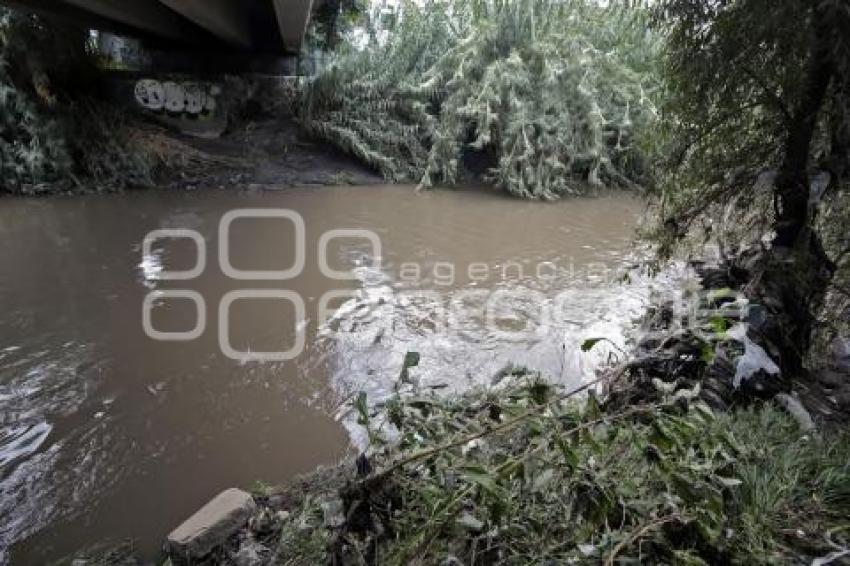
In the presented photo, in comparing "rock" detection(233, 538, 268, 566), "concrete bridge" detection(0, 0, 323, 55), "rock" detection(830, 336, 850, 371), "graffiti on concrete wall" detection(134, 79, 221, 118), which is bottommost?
"rock" detection(233, 538, 268, 566)

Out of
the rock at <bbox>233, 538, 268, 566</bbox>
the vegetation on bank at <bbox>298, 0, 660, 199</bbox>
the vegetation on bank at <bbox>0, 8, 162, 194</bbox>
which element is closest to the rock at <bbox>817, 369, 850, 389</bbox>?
the rock at <bbox>233, 538, 268, 566</bbox>

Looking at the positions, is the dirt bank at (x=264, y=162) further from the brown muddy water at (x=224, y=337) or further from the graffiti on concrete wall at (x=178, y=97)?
the brown muddy water at (x=224, y=337)

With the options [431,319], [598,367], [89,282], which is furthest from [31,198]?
[598,367]

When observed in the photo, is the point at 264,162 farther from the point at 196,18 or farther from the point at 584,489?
the point at 584,489

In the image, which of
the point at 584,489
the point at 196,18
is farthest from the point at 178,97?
the point at 584,489

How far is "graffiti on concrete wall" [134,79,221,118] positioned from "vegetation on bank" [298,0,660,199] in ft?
6.49

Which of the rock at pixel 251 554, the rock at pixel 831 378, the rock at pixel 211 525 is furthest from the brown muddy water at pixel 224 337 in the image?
the rock at pixel 831 378

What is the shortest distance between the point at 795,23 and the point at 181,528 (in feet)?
11.8

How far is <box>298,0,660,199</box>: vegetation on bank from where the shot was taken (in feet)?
36.0

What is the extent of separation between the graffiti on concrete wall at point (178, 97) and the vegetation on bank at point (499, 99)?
1.98 m

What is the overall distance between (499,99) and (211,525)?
9693 millimetres

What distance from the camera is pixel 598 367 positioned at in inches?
172

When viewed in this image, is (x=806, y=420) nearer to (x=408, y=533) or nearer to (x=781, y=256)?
(x=781, y=256)

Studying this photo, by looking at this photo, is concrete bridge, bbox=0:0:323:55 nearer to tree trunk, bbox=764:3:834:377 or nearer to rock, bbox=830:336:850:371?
tree trunk, bbox=764:3:834:377
